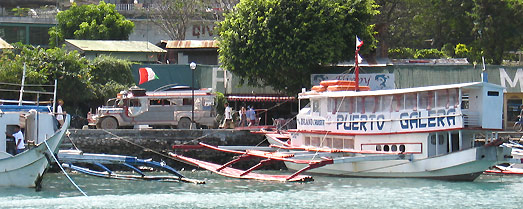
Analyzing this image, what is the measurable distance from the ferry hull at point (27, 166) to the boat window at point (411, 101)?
12.2 metres

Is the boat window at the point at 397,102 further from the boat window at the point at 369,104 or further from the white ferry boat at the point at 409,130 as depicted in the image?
the boat window at the point at 369,104

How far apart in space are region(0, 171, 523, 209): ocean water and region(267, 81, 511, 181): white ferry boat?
672 millimetres

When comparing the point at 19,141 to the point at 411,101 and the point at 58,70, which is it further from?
the point at 58,70

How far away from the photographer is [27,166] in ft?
96.3

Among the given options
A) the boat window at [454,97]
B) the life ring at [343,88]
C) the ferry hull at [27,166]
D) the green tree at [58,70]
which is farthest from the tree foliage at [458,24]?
the ferry hull at [27,166]

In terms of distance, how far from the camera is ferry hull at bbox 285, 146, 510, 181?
31828 mm

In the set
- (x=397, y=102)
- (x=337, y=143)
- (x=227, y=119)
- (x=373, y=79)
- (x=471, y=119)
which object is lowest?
(x=337, y=143)

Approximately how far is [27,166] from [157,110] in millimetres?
13866

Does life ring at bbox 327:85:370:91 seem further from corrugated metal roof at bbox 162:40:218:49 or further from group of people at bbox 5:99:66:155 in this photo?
corrugated metal roof at bbox 162:40:218:49

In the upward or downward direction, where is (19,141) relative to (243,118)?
downward

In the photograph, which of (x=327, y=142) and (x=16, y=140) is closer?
(x=16, y=140)

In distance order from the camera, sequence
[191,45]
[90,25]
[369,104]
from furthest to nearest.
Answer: [90,25], [191,45], [369,104]

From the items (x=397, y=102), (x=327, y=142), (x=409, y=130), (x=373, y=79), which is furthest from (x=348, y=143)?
(x=373, y=79)

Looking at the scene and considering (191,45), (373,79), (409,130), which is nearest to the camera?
(409,130)
